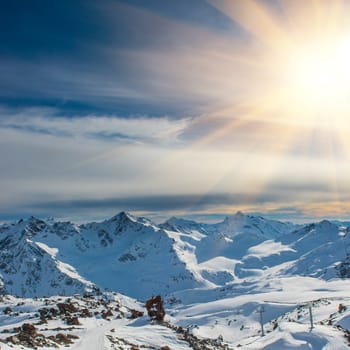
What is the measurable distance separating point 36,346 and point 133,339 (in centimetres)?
1348

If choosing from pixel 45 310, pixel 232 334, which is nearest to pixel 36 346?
pixel 45 310

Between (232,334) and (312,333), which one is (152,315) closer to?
(312,333)

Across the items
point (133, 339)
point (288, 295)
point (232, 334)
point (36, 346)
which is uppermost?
point (36, 346)

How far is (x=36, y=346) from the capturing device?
139ft

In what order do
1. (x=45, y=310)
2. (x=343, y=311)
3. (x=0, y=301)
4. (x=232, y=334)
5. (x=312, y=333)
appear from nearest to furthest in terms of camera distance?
(x=312, y=333) → (x=45, y=310) → (x=343, y=311) → (x=0, y=301) → (x=232, y=334)

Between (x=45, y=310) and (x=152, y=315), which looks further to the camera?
(x=45, y=310)

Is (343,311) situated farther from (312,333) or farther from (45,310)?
(45,310)

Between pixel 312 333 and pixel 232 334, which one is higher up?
pixel 312 333

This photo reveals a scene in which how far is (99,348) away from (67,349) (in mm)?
3373

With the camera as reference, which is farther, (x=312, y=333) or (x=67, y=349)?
(x=312, y=333)

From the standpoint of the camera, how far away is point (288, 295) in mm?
195625

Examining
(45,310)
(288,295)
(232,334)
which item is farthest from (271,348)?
(288,295)

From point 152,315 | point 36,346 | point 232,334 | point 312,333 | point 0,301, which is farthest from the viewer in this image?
point 232,334

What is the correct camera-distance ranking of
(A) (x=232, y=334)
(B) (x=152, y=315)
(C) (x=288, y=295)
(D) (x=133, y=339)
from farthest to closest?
(C) (x=288, y=295), (A) (x=232, y=334), (B) (x=152, y=315), (D) (x=133, y=339)
